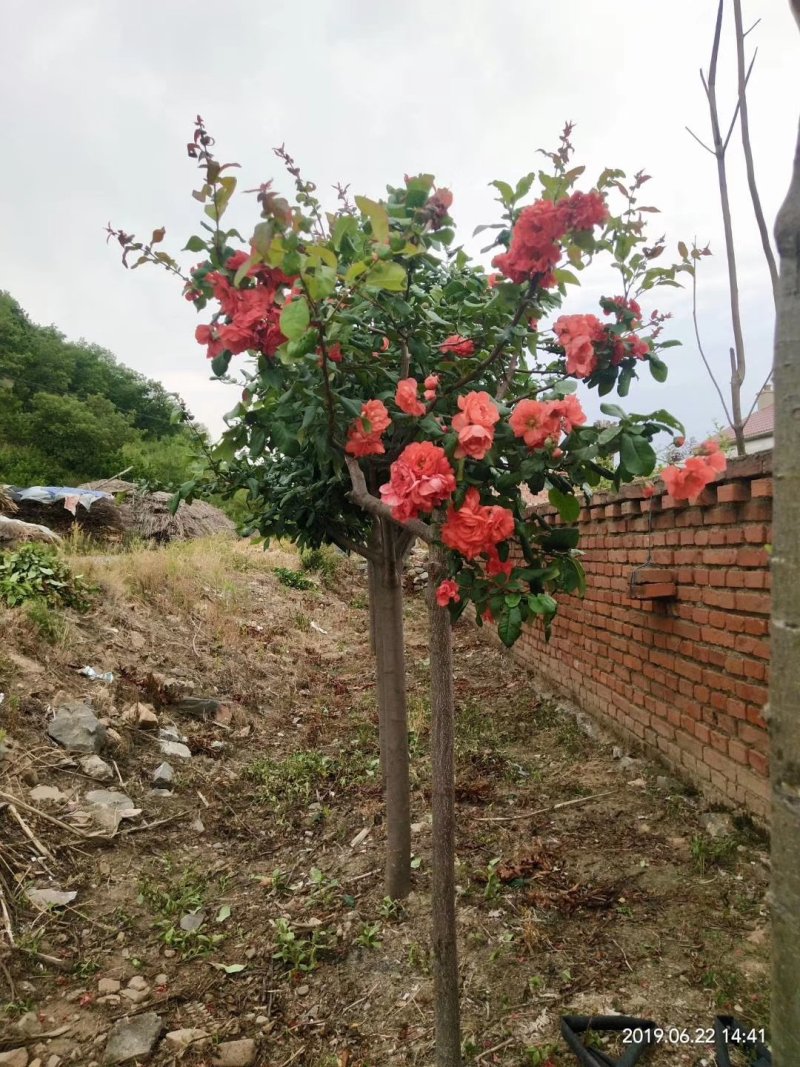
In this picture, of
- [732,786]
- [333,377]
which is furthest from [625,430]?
[732,786]

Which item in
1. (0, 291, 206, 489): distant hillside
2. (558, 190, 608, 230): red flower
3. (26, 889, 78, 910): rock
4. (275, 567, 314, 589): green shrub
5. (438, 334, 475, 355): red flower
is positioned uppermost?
(0, 291, 206, 489): distant hillside

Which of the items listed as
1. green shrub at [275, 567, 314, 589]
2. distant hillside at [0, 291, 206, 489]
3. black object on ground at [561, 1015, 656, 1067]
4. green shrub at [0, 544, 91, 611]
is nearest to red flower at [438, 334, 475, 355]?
black object on ground at [561, 1015, 656, 1067]

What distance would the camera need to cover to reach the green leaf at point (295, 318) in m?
1.17

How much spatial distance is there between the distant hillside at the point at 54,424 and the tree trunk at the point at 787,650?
67.5 feet

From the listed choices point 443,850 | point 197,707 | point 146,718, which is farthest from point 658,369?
point 197,707

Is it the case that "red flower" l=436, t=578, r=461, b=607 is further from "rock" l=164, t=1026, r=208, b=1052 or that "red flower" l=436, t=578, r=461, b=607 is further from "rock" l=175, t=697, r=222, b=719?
"rock" l=175, t=697, r=222, b=719

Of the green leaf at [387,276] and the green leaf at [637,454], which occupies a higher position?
the green leaf at [387,276]

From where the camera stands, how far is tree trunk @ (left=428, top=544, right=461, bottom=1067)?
160cm

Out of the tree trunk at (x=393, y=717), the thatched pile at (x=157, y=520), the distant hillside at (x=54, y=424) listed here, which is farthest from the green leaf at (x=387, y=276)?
the distant hillside at (x=54, y=424)

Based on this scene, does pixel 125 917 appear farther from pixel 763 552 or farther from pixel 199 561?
pixel 199 561

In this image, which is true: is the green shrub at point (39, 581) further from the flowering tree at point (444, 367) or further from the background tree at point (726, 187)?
the background tree at point (726, 187)

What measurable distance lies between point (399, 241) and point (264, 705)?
444cm

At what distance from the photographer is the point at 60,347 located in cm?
2547

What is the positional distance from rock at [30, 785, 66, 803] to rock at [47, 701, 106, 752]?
345 millimetres
